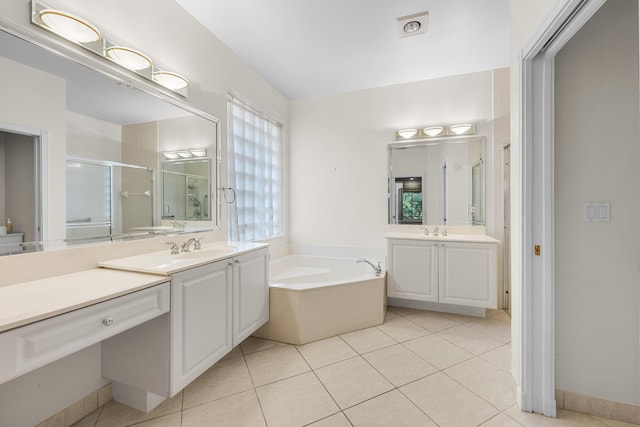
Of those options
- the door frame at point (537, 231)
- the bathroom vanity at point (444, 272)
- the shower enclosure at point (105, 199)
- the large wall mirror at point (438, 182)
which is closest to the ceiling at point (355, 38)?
the large wall mirror at point (438, 182)

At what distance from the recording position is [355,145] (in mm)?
3525

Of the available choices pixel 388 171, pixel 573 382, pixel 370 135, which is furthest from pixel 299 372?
pixel 370 135

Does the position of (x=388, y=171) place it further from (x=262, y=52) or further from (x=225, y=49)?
(x=225, y=49)

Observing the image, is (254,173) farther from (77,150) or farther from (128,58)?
(77,150)

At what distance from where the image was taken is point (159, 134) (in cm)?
192

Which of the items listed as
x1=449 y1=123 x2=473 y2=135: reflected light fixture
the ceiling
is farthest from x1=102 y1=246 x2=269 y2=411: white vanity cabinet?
x1=449 y1=123 x2=473 y2=135: reflected light fixture

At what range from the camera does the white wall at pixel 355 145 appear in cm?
315

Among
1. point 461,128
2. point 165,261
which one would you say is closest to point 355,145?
point 461,128

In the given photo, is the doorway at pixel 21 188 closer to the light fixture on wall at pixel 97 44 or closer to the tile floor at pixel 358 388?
the light fixture on wall at pixel 97 44

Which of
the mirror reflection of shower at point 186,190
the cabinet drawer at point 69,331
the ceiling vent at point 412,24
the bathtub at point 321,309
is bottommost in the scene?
the bathtub at point 321,309

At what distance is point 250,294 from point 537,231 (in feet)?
6.12

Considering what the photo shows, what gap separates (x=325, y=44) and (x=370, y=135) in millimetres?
1250

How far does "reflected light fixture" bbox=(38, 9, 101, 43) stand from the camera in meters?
1.30

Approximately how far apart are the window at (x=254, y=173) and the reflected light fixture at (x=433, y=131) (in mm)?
1857
